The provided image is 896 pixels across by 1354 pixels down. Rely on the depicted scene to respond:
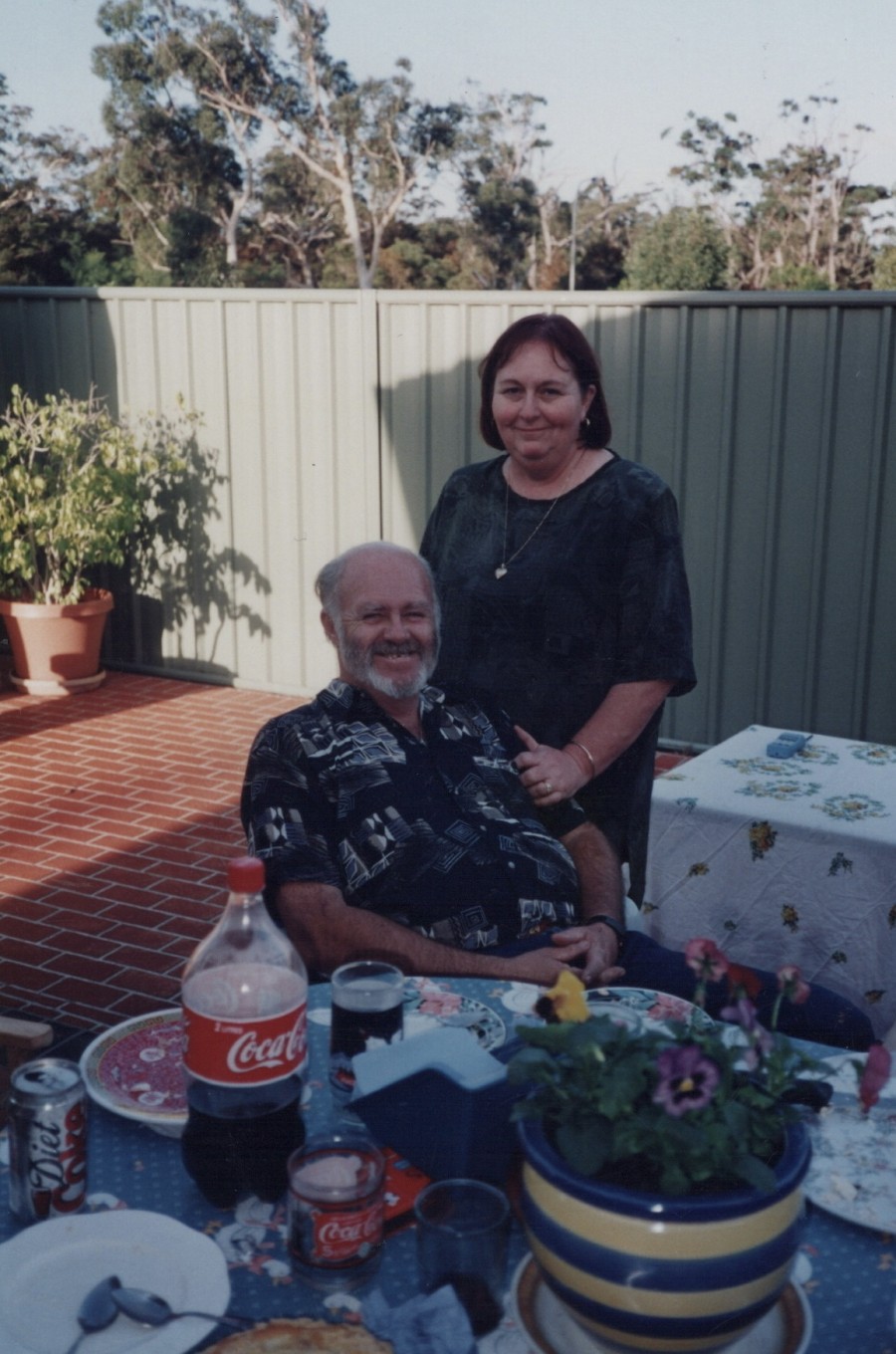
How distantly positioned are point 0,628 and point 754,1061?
6710 millimetres

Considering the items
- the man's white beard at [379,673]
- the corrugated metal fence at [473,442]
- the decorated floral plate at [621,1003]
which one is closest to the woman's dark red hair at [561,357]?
the man's white beard at [379,673]

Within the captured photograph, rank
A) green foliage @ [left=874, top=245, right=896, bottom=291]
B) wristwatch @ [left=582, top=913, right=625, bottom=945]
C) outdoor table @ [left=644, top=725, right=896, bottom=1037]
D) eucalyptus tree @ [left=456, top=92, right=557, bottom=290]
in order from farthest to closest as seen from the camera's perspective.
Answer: eucalyptus tree @ [left=456, top=92, right=557, bottom=290], green foliage @ [left=874, top=245, right=896, bottom=291], outdoor table @ [left=644, top=725, right=896, bottom=1037], wristwatch @ [left=582, top=913, right=625, bottom=945]

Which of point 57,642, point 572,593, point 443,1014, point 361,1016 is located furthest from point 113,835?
point 361,1016

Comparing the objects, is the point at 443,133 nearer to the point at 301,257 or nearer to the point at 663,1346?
Result: the point at 301,257

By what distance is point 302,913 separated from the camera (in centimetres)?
187

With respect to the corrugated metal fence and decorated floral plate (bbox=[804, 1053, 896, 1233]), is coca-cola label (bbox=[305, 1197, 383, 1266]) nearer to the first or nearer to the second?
decorated floral plate (bbox=[804, 1053, 896, 1233])

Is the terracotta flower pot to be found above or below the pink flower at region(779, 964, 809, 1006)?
below

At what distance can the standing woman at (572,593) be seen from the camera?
241 cm

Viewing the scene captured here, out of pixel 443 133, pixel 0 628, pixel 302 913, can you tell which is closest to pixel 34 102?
pixel 443 133

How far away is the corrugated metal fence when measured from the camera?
205 inches

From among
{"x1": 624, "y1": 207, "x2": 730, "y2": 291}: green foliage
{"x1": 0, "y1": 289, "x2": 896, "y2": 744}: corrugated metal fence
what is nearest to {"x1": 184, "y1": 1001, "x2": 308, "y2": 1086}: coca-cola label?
{"x1": 0, "y1": 289, "x2": 896, "y2": 744}: corrugated metal fence

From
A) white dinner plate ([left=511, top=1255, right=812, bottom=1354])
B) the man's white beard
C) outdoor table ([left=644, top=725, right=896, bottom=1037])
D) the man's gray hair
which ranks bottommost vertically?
outdoor table ([left=644, top=725, right=896, bottom=1037])

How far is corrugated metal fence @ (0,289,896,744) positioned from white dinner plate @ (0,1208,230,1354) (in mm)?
4606

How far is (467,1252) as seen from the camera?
1042 millimetres
